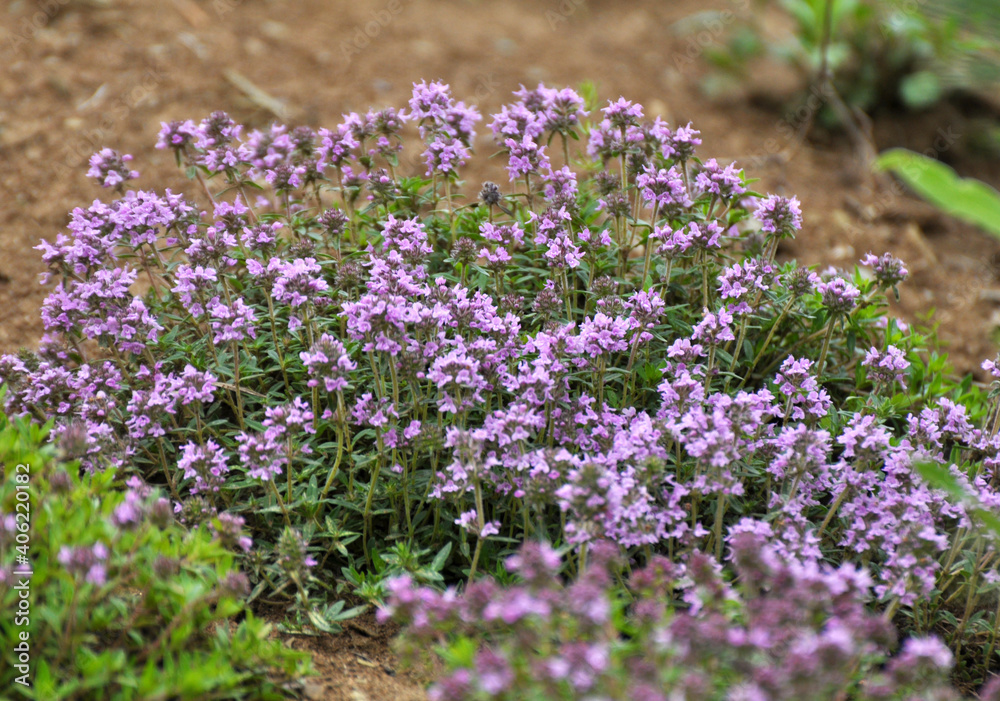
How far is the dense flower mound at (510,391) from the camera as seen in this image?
2887mm

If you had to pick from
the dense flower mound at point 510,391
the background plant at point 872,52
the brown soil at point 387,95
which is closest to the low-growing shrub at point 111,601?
the dense flower mound at point 510,391

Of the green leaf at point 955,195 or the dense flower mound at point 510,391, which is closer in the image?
the green leaf at point 955,195

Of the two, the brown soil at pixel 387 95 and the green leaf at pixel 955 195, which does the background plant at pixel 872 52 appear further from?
the green leaf at pixel 955 195

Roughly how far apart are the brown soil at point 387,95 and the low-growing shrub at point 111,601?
2.38 metres

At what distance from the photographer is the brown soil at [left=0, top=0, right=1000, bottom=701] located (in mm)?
5809

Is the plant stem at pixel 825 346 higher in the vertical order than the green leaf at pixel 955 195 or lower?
lower

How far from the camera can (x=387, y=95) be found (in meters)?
7.22

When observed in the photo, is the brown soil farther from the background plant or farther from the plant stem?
the plant stem

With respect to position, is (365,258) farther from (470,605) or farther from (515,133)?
(470,605)

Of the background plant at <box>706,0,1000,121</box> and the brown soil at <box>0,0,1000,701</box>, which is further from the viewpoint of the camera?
the background plant at <box>706,0,1000,121</box>

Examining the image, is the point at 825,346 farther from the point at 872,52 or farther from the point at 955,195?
the point at 872,52

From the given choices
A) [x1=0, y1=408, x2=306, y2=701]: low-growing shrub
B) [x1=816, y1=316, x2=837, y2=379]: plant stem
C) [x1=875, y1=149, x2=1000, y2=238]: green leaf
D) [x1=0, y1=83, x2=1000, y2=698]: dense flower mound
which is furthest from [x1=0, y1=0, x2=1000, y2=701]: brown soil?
[x1=875, y1=149, x2=1000, y2=238]: green leaf

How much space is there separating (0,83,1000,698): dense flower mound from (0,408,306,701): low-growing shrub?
200 millimetres

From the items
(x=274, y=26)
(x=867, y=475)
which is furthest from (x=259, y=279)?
(x=274, y=26)
